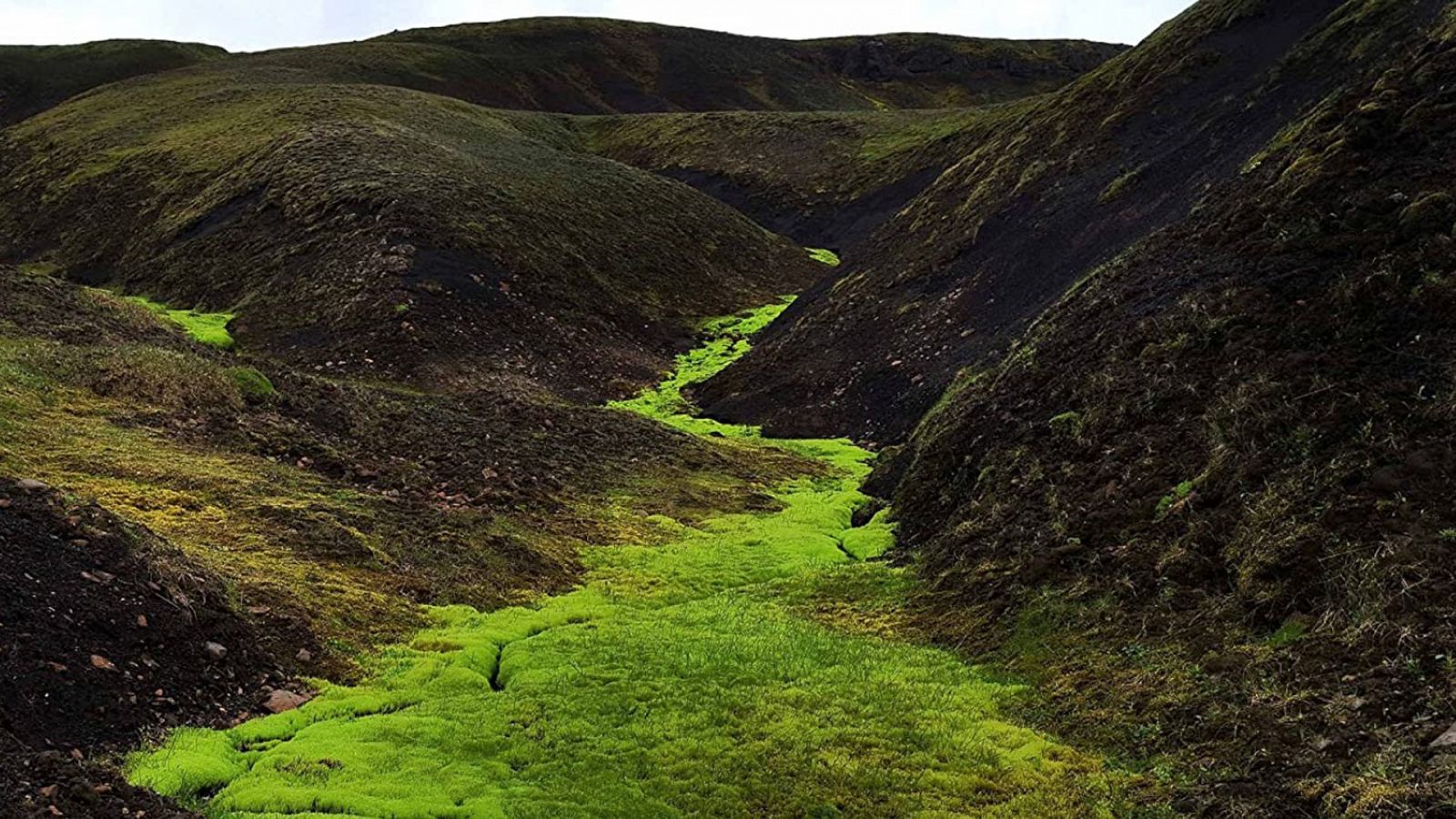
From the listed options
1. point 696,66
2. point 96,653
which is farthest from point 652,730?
point 696,66

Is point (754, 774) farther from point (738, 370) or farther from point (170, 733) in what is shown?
point (738, 370)

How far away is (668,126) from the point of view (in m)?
110

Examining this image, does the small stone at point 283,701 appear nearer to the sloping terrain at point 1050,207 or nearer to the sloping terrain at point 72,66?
the sloping terrain at point 1050,207

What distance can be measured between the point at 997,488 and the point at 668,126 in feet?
318

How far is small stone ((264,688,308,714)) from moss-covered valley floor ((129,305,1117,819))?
310mm

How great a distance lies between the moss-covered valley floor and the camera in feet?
33.8

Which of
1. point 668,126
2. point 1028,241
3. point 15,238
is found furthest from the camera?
point 668,126

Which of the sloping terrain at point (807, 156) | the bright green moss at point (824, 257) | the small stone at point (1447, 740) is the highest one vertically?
the sloping terrain at point (807, 156)

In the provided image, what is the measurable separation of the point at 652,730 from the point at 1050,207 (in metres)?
32.2

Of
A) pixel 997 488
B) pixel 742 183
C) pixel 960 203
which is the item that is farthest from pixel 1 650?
pixel 742 183

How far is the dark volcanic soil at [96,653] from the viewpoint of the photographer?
8.84m

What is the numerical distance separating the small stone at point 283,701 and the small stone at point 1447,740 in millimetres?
12611

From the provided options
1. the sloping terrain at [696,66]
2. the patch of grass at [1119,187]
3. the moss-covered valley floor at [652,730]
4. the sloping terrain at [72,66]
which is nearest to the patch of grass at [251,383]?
the moss-covered valley floor at [652,730]

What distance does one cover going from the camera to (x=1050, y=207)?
38719 millimetres
